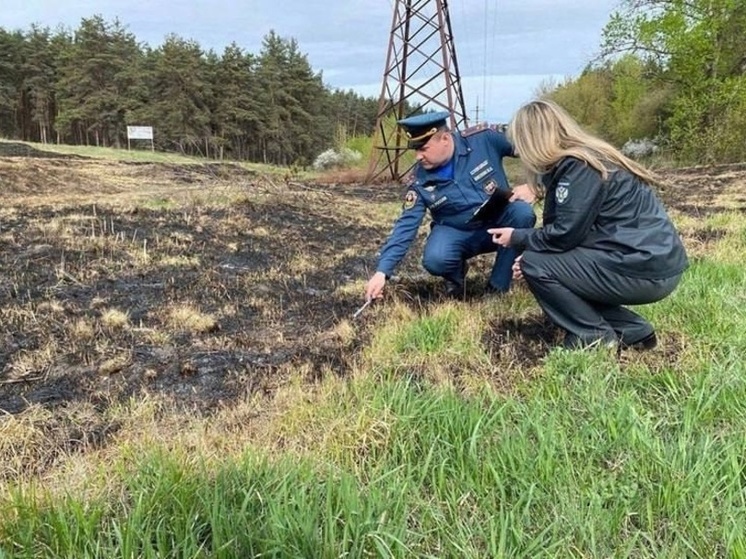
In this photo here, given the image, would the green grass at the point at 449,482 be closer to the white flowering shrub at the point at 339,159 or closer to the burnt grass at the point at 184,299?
the burnt grass at the point at 184,299

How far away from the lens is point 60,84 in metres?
41.7

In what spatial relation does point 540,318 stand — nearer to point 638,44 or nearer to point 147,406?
point 147,406

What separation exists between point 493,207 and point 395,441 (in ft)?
6.46

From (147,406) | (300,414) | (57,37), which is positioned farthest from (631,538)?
(57,37)

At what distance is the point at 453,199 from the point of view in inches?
139

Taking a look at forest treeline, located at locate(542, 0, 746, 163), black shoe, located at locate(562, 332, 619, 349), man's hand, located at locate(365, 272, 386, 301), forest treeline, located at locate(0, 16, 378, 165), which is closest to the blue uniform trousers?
man's hand, located at locate(365, 272, 386, 301)

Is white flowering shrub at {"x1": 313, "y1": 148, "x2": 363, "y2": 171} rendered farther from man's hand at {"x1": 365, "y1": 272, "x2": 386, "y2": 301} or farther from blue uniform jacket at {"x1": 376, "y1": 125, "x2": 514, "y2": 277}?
man's hand at {"x1": 365, "y1": 272, "x2": 386, "y2": 301}

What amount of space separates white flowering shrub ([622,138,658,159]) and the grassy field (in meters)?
22.5

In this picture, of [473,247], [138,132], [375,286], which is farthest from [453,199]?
[138,132]

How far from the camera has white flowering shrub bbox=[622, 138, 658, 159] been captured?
23922mm

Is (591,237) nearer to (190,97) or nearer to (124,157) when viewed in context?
(124,157)

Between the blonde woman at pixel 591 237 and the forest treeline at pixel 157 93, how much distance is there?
125ft

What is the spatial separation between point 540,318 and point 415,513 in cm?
180

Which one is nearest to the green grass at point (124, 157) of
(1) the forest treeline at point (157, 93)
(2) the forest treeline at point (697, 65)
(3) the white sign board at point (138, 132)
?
(3) the white sign board at point (138, 132)
